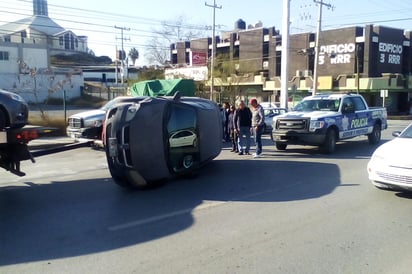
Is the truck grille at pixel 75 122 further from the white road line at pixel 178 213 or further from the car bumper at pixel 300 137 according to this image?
the white road line at pixel 178 213

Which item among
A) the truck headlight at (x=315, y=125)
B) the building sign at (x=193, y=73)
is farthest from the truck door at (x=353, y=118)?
the building sign at (x=193, y=73)

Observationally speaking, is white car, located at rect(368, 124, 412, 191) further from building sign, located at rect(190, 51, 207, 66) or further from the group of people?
building sign, located at rect(190, 51, 207, 66)

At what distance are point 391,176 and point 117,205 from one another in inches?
182

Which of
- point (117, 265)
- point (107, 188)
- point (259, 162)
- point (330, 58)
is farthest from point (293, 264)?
point (330, 58)

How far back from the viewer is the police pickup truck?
12.8 m

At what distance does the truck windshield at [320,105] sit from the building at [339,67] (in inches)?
1046

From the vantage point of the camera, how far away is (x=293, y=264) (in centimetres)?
441

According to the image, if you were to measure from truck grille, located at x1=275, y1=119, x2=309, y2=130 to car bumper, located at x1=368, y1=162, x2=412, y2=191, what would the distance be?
5.53m

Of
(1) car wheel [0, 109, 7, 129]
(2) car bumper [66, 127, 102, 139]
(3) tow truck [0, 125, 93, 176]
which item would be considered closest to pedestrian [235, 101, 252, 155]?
(2) car bumper [66, 127, 102, 139]

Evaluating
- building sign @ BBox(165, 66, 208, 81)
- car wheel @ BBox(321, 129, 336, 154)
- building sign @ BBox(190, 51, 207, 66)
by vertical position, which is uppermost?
building sign @ BBox(190, 51, 207, 66)

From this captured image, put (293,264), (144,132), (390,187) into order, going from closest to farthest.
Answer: (293,264)
(390,187)
(144,132)

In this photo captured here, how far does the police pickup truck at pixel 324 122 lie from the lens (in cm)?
1277

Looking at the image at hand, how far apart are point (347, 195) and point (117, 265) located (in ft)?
15.1

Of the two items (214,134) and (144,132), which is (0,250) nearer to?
(144,132)
